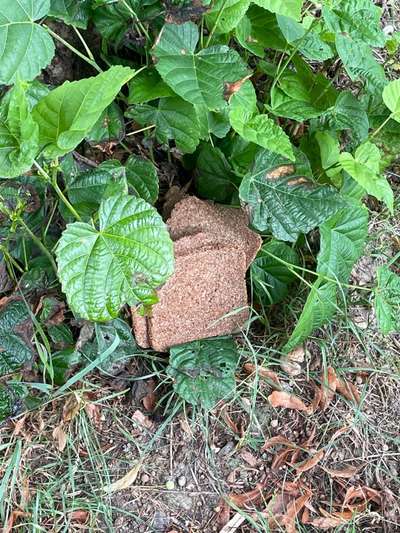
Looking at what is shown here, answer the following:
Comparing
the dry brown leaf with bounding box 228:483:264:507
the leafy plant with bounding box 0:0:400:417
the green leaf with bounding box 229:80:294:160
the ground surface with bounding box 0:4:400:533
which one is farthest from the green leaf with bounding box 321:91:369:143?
the dry brown leaf with bounding box 228:483:264:507

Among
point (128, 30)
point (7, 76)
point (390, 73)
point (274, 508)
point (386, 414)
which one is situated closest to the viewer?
point (7, 76)

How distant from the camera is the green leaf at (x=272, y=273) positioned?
5.60 feet

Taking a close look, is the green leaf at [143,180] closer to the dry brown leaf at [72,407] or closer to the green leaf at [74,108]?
the green leaf at [74,108]


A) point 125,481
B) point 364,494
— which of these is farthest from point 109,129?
point 364,494

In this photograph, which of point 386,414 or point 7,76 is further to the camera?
point 386,414

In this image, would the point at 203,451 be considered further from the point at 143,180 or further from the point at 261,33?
the point at 261,33

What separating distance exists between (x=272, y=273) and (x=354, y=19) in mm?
637

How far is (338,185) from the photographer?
1690 millimetres

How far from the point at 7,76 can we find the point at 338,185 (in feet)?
2.75

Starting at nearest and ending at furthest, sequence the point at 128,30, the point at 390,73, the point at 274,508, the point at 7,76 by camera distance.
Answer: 1. the point at 7,76
2. the point at 128,30
3. the point at 274,508
4. the point at 390,73

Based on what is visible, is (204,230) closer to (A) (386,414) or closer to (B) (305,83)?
(B) (305,83)

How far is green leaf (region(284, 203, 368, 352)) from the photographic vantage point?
161 centimetres

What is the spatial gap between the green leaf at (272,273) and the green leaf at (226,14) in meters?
0.54

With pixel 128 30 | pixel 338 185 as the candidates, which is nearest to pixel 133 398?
pixel 338 185
